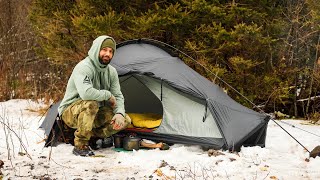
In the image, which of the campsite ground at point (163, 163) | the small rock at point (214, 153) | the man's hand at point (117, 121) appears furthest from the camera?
the man's hand at point (117, 121)

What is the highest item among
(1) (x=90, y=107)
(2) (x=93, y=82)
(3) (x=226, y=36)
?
(3) (x=226, y=36)

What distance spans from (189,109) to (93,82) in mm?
1303

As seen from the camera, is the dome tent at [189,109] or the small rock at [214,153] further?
the dome tent at [189,109]

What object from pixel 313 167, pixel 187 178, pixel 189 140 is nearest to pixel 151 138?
pixel 189 140

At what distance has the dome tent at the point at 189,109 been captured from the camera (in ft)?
16.1

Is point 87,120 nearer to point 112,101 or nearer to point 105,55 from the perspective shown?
point 112,101

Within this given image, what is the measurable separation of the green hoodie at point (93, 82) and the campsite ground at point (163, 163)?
25.1 inches

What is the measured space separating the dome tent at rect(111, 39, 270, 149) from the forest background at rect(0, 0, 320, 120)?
40.2 inches

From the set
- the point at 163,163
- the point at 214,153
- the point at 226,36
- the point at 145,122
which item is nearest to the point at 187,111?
the point at 145,122

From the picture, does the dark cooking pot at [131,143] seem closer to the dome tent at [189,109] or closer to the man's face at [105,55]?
the dome tent at [189,109]

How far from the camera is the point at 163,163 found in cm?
414

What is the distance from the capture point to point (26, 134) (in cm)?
557

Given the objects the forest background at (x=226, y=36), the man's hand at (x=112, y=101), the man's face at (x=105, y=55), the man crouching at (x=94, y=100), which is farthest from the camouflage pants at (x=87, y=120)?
the forest background at (x=226, y=36)

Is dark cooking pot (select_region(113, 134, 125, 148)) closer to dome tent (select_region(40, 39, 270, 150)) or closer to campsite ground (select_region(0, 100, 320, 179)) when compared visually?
campsite ground (select_region(0, 100, 320, 179))
